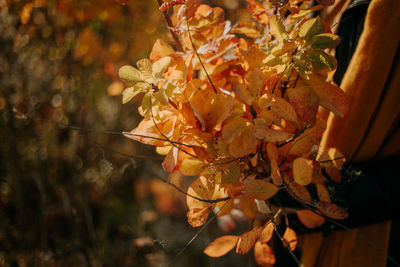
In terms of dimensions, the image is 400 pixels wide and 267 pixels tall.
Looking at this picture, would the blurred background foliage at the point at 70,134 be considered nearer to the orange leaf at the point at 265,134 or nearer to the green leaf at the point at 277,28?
the green leaf at the point at 277,28

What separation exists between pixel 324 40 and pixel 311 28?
3cm

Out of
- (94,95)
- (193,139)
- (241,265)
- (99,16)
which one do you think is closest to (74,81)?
(94,95)

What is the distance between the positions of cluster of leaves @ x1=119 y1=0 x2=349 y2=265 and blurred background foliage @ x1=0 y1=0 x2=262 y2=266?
30.4 inches

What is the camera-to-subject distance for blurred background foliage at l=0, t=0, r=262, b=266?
1.53 meters

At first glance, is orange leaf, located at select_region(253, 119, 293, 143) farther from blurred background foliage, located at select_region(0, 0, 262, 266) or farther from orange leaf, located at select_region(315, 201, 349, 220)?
blurred background foliage, located at select_region(0, 0, 262, 266)

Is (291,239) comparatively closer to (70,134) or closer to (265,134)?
(265,134)

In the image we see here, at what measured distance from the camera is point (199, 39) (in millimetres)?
612

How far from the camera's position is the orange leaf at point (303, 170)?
499 mm

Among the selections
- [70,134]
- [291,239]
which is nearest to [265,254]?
[291,239]

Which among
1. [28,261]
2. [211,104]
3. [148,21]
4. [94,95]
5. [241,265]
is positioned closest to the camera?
[211,104]

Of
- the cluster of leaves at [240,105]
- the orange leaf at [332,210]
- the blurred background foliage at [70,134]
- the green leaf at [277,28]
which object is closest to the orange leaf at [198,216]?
the cluster of leaves at [240,105]

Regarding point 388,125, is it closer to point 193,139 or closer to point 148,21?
point 193,139

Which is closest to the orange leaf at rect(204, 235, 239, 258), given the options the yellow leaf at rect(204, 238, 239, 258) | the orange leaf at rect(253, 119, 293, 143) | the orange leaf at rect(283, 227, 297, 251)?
the yellow leaf at rect(204, 238, 239, 258)

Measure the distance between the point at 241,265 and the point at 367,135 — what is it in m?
1.88
